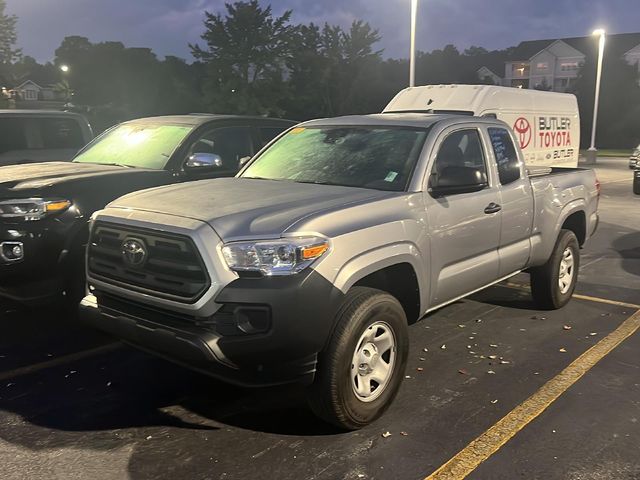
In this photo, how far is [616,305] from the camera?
20.5 ft

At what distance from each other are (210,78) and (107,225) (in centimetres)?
6712

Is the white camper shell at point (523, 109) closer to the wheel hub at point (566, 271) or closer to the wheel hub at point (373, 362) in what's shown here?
the wheel hub at point (566, 271)

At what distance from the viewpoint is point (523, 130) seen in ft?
42.7

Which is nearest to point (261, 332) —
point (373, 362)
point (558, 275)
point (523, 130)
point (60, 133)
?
point (373, 362)

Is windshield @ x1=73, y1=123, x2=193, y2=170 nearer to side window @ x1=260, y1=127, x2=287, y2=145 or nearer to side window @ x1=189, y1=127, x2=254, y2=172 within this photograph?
side window @ x1=189, y1=127, x2=254, y2=172

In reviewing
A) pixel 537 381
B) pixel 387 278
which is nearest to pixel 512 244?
pixel 537 381

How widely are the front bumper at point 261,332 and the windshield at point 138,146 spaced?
10.7 feet

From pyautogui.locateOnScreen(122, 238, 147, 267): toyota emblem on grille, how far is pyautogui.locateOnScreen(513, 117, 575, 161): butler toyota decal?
34.6ft

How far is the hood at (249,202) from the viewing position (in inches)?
132

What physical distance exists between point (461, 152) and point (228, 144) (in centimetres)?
299

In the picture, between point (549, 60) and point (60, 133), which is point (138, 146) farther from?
point (549, 60)

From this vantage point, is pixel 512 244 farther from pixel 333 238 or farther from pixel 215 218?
pixel 215 218

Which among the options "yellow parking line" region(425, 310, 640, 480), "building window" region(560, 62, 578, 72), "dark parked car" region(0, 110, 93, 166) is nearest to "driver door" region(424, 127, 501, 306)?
"yellow parking line" region(425, 310, 640, 480)

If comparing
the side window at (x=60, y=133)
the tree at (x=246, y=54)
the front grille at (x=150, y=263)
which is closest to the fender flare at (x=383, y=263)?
the front grille at (x=150, y=263)
